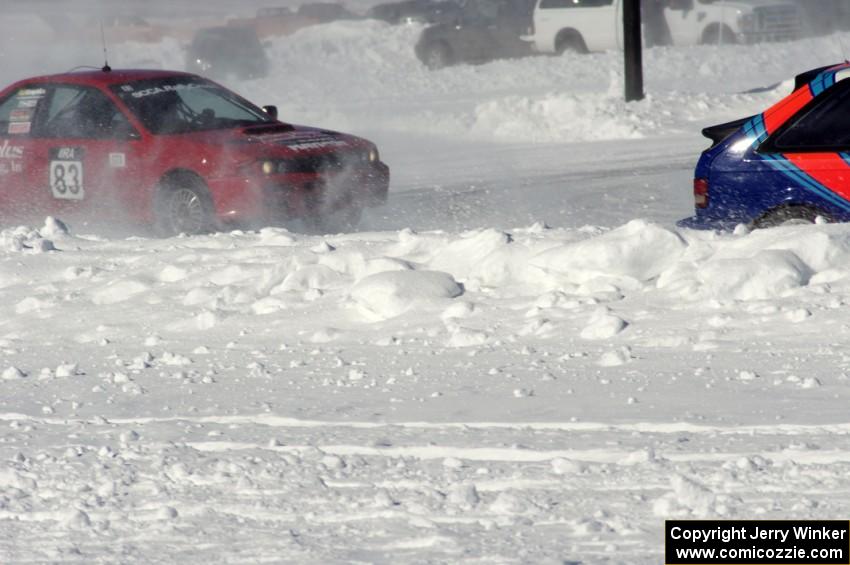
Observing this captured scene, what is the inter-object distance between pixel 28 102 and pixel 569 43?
18.1 meters

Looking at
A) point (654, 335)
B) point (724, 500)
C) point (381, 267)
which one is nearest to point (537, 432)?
point (724, 500)

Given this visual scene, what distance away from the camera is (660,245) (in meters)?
6.84

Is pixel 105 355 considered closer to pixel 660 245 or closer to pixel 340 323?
pixel 340 323

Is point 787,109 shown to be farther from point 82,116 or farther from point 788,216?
point 82,116

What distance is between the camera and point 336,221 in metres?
10.1

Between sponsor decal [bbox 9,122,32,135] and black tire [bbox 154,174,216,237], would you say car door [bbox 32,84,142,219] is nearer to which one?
sponsor decal [bbox 9,122,32,135]

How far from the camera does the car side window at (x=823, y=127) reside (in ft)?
24.1

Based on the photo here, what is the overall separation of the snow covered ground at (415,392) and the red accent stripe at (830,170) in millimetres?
568

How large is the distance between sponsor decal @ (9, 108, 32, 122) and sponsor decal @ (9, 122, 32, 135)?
0.03 metres

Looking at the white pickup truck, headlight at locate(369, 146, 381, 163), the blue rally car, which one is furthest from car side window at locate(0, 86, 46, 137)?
the white pickup truck

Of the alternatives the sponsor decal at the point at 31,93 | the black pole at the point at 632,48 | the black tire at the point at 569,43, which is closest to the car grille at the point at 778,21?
the black tire at the point at 569,43

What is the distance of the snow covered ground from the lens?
4.10 metres

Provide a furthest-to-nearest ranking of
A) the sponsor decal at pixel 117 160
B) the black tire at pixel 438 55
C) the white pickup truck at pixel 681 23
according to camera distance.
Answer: the black tire at pixel 438 55 → the white pickup truck at pixel 681 23 → the sponsor decal at pixel 117 160

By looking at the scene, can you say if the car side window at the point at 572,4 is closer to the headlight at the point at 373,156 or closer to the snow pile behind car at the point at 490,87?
the snow pile behind car at the point at 490,87
